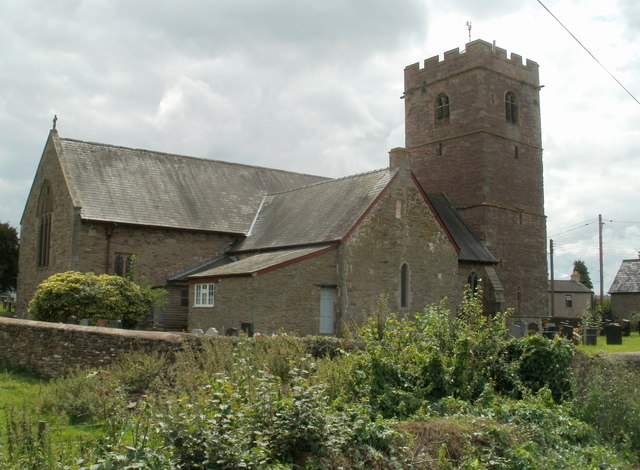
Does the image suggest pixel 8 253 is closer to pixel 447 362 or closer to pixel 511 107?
pixel 511 107

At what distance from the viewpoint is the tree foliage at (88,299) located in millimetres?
25875

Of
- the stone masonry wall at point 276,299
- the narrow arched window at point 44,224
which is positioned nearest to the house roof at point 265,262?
the stone masonry wall at point 276,299

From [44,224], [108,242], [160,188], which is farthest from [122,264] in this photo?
[44,224]

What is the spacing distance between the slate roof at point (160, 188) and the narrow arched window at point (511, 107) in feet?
51.2

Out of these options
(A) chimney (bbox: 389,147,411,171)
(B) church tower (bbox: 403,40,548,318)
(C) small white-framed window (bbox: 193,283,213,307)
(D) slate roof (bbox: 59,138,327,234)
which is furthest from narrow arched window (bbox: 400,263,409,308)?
(B) church tower (bbox: 403,40,548,318)

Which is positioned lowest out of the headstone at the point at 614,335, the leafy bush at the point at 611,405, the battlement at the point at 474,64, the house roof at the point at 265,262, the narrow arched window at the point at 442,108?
the leafy bush at the point at 611,405

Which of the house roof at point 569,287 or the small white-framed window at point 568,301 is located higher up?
the house roof at point 569,287

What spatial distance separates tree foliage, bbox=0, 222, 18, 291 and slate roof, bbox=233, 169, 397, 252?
2607cm

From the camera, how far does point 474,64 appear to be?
1617 inches

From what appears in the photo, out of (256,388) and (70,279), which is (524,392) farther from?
(70,279)

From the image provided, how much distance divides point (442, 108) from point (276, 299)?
22244mm

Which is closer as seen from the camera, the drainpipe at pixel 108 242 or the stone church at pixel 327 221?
the stone church at pixel 327 221

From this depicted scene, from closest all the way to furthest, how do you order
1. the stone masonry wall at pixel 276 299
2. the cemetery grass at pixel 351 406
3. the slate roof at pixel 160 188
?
the cemetery grass at pixel 351 406 < the stone masonry wall at pixel 276 299 < the slate roof at pixel 160 188

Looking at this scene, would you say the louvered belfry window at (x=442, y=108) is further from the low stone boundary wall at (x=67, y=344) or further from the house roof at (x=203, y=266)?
the low stone boundary wall at (x=67, y=344)
